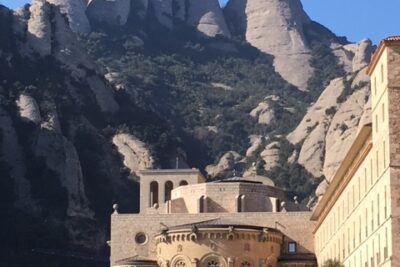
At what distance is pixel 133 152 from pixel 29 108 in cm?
1969

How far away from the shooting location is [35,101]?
153 metres

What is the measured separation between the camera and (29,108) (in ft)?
491

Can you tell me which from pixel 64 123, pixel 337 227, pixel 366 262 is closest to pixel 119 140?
pixel 64 123

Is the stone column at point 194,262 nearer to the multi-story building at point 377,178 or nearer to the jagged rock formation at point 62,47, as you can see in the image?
the multi-story building at point 377,178

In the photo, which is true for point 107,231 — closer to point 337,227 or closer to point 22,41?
point 22,41

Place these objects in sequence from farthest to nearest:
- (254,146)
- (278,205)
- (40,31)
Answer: (254,146) < (40,31) < (278,205)

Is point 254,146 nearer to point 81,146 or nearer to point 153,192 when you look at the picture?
point 81,146

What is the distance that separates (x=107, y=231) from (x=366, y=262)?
289ft

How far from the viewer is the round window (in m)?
89.9

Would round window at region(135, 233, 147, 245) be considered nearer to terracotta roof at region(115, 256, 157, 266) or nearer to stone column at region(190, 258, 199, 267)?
terracotta roof at region(115, 256, 157, 266)

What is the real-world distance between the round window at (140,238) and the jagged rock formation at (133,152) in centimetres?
6677

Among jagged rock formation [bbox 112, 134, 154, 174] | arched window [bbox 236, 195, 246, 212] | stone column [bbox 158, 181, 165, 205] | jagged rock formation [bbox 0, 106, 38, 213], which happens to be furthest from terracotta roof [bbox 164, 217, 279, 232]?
jagged rock formation [bbox 112, 134, 154, 174]

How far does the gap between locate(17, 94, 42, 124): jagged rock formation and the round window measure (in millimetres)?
60736

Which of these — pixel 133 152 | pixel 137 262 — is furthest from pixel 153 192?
pixel 133 152
